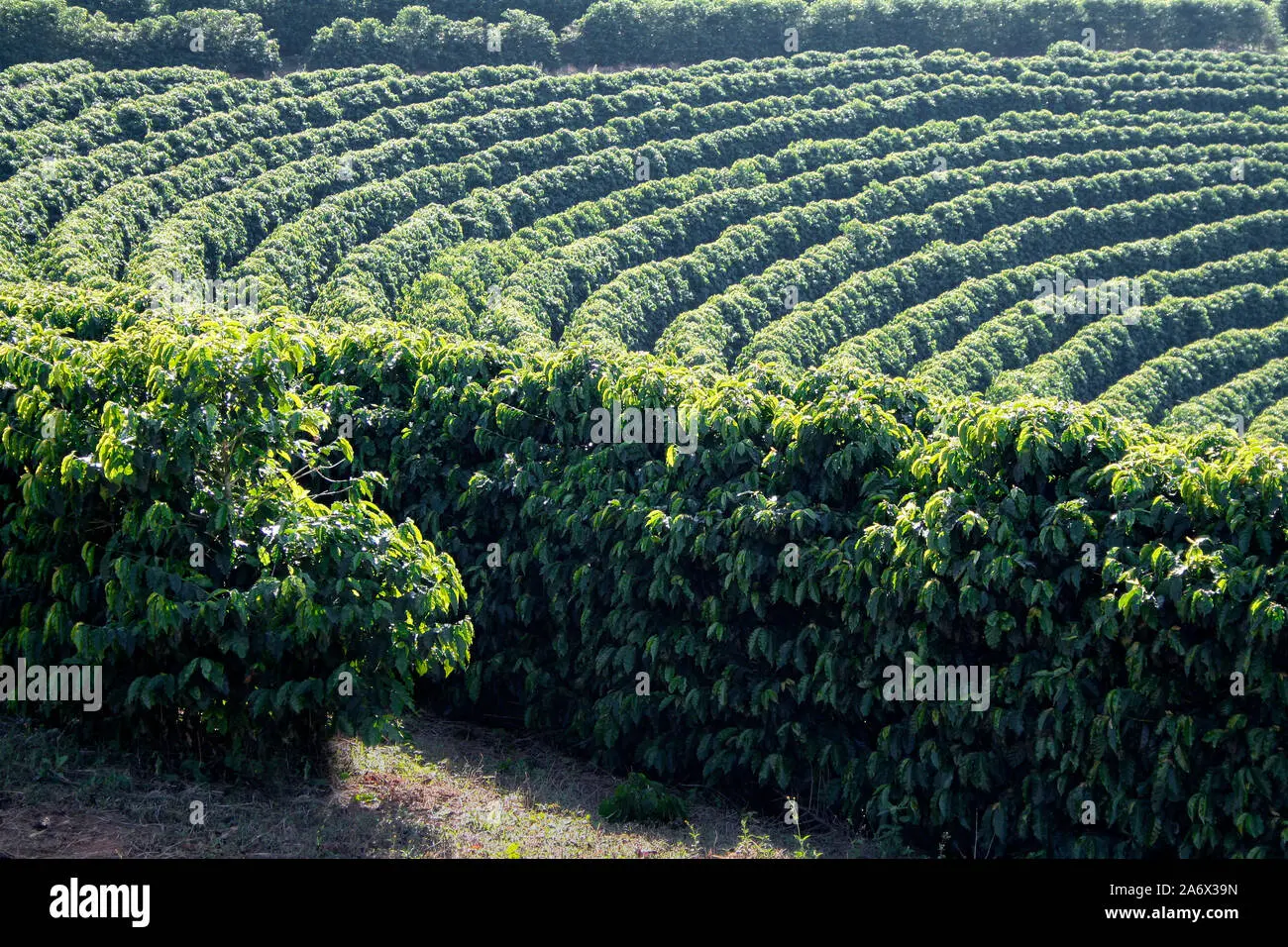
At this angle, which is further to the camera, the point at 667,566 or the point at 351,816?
the point at 667,566

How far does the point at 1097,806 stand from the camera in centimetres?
754

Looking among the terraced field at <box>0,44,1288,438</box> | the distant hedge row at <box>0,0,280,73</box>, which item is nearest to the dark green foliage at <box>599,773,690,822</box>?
the terraced field at <box>0,44,1288,438</box>

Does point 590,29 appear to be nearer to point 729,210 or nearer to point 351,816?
point 729,210

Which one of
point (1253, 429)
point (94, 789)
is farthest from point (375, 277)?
point (94, 789)

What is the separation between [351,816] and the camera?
25.1 ft

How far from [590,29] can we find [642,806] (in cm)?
3570

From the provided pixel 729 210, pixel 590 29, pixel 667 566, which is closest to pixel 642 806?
pixel 667 566

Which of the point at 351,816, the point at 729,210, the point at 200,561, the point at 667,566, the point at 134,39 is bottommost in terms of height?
the point at 351,816

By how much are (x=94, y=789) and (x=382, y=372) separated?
4564 millimetres

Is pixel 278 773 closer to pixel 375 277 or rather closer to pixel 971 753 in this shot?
pixel 971 753

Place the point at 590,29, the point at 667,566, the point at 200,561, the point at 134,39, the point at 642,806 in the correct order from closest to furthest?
the point at 200,561 → the point at 642,806 → the point at 667,566 → the point at 134,39 → the point at 590,29

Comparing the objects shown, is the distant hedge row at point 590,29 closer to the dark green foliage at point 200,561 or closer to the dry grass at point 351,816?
the dark green foliage at point 200,561

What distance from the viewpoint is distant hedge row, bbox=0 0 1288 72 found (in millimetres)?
33375

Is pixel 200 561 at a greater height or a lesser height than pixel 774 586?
greater
